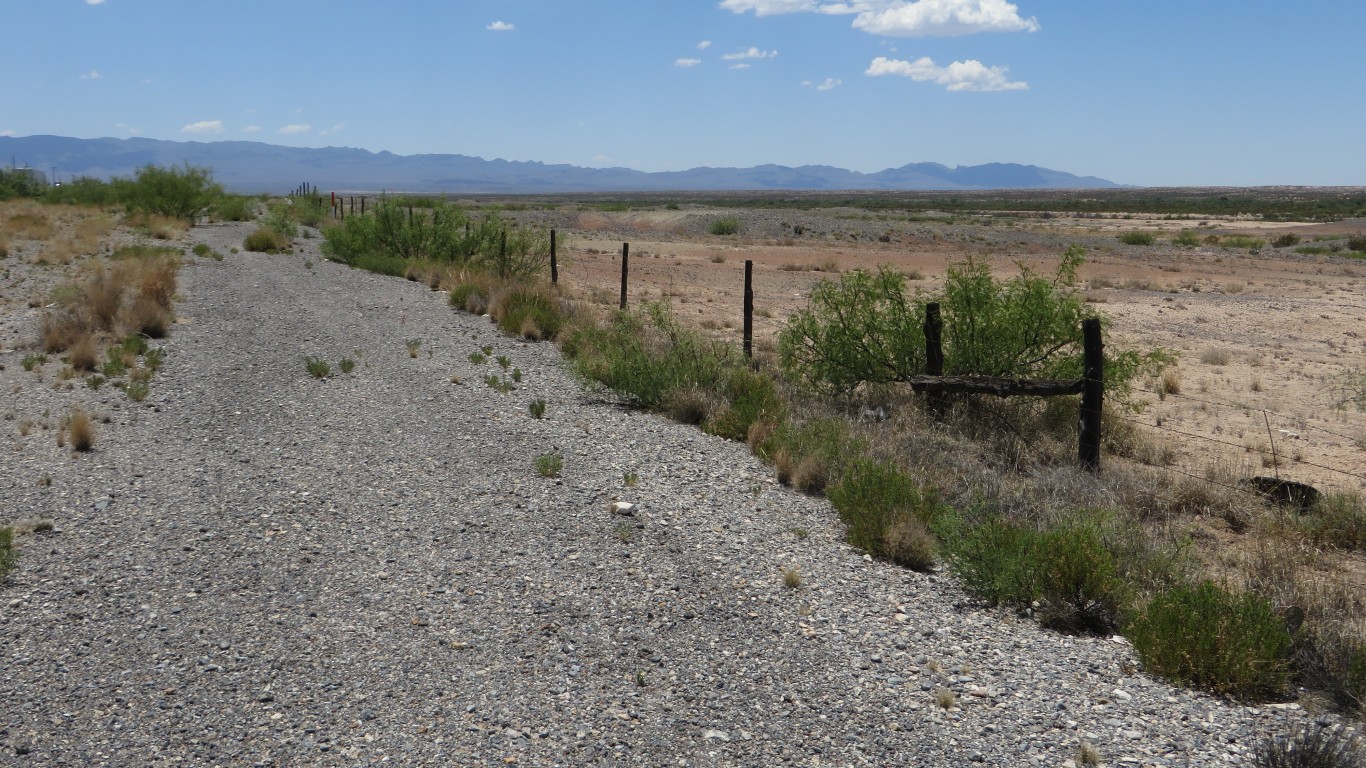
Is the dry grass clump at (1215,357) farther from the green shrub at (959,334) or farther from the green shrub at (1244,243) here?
the green shrub at (1244,243)

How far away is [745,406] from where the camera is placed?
11.9 m

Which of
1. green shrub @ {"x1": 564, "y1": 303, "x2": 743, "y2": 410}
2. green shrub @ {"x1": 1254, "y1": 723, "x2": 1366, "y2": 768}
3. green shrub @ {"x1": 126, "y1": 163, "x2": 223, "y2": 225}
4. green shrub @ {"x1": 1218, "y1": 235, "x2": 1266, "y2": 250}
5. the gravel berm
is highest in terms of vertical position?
green shrub @ {"x1": 126, "y1": 163, "x2": 223, "y2": 225}

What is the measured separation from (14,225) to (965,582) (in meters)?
41.7

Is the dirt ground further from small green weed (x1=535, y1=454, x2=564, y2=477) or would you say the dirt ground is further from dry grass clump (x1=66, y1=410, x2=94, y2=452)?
dry grass clump (x1=66, y1=410, x2=94, y2=452)

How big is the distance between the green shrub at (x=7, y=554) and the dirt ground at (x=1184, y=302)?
10032mm

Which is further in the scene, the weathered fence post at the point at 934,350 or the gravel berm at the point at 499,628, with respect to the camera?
the weathered fence post at the point at 934,350

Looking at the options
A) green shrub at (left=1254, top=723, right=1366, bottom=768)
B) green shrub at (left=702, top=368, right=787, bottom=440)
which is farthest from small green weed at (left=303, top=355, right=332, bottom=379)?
green shrub at (left=1254, top=723, right=1366, bottom=768)

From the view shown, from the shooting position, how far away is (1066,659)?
6.09m

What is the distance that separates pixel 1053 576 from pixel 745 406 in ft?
17.6

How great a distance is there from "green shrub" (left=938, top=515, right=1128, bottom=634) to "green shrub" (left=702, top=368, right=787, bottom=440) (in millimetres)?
4288

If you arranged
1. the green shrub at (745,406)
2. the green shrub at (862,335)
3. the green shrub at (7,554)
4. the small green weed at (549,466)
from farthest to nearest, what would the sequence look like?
the green shrub at (862,335) < the green shrub at (745,406) < the small green weed at (549,466) < the green shrub at (7,554)

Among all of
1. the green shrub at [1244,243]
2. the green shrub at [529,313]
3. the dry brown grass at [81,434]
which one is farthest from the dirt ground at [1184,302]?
the dry brown grass at [81,434]

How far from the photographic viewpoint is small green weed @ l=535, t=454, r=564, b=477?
9.64 metres

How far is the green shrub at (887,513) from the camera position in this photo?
7.84 m
